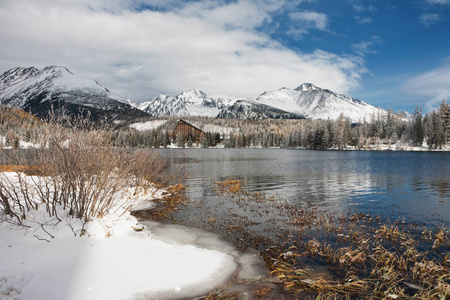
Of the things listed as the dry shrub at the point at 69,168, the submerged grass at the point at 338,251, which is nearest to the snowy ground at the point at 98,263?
the dry shrub at the point at 69,168

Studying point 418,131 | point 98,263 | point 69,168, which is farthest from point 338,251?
point 418,131

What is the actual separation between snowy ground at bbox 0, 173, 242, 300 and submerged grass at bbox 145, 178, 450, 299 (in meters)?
1.26

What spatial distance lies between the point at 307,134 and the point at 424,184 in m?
125

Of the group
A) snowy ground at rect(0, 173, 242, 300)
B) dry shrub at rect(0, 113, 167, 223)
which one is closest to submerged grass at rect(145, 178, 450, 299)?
snowy ground at rect(0, 173, 242, 300)

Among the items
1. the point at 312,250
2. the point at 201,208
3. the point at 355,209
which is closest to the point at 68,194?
the point at 201,208

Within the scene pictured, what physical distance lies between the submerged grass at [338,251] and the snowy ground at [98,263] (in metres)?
1.26

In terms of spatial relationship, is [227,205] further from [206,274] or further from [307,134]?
[307,134]

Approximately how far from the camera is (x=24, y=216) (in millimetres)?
8461

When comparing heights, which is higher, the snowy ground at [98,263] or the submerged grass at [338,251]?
the snowy ground at [98,263]

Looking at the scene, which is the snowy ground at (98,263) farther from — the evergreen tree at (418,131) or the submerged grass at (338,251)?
the evergreen tree at (418,131)

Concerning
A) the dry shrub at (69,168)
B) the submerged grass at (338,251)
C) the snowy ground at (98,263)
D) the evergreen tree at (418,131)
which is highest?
the evergreen tree at (418,131)

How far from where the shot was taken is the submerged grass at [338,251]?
6.86 meters

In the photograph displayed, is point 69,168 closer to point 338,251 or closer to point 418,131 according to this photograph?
point 338,251

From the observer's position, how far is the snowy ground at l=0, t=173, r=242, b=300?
5977 millimetres
